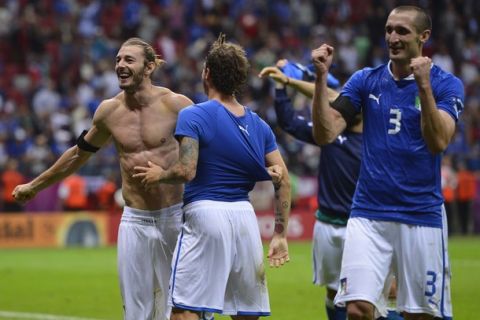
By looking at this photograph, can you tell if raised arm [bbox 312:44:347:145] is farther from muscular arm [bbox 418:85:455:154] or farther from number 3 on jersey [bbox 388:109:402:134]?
muscular arm [bbox 418:85:455:154]

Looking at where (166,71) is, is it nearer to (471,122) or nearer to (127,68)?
(471,122)

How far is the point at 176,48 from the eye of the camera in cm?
2923

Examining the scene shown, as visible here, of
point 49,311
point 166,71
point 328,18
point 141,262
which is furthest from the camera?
point 328,18

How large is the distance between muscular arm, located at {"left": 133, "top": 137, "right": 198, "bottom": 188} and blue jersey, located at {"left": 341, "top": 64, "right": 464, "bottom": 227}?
116 cm

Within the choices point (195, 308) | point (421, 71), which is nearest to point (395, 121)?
point (421, 71)

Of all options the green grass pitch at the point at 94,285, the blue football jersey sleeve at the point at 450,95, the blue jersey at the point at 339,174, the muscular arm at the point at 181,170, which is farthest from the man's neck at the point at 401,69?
the green grass pitch at the point at 94,285

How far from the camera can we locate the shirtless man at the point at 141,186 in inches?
319

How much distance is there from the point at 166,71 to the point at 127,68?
20.3m

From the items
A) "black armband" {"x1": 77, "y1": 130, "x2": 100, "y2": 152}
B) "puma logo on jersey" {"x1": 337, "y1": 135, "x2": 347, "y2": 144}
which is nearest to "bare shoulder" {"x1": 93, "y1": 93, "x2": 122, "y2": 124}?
"black armband" {"x1": 77, "y1": 130, "x2": 100, "y2": 152}

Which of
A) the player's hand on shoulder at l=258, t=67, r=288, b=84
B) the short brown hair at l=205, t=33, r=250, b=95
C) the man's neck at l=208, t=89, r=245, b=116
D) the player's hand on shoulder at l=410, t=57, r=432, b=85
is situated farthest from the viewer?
the player's hand on shoulder at l=258, t=67, r=288, b=84

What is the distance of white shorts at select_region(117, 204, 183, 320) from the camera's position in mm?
8086

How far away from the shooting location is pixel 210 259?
724 cm

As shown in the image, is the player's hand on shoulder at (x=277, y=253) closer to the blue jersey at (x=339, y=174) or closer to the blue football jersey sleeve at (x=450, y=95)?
the blue football jersey sleeve at (x=450, y=95)

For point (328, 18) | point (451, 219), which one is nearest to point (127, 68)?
point (451, 219)
